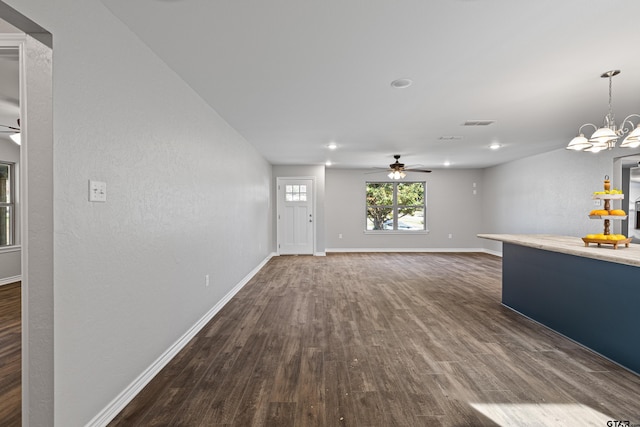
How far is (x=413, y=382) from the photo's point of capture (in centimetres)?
209

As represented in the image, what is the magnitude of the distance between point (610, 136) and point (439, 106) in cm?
149

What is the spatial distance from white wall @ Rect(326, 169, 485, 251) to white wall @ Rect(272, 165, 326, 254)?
752mm

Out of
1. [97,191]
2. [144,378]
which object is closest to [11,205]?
Answer: [144,378]

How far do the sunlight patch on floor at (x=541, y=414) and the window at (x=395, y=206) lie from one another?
6.91 m

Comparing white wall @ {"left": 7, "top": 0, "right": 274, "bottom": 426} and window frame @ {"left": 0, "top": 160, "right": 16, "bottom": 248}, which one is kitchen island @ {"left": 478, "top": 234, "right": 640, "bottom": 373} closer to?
white wall @ {"left": 7, "top": 0, "right": 274, "bottom": 426}

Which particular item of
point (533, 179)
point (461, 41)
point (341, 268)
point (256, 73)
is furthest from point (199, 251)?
point (533, 179)

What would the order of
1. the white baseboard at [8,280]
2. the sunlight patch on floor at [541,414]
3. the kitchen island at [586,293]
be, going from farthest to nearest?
the white baseboard at [8,280] → the kitchen island at [586,293] → the sunlight patch on floor at [541,414]

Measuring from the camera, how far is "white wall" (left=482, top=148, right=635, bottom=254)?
17.1ft

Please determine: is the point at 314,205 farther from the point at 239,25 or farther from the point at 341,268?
the point at 239,25

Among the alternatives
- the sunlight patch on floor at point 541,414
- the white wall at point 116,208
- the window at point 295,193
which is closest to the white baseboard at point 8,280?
the white wall at point 116,208

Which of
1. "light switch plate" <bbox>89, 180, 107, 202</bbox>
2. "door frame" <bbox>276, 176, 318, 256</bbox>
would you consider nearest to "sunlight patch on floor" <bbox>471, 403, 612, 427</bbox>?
"light switch plate" <bbox>89, 180, 107, 202</bbox>

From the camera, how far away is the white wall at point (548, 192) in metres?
5.23

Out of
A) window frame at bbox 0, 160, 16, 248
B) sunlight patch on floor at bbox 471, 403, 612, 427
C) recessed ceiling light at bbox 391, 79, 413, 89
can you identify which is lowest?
sunlight patch on floor at bbox 471, 403, 612, 427

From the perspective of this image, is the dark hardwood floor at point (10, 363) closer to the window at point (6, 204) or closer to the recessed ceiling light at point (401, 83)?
the window at point (6, 204)
